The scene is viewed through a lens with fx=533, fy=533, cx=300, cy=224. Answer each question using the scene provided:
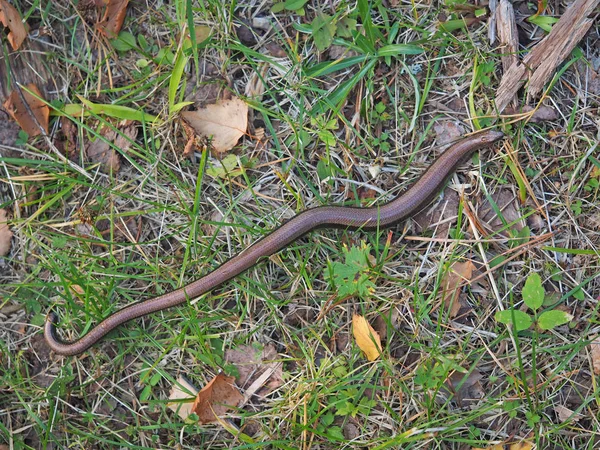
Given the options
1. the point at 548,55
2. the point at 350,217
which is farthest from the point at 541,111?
the point at 350,217

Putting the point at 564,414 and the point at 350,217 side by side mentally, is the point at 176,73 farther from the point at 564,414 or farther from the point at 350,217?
the point at 564,414

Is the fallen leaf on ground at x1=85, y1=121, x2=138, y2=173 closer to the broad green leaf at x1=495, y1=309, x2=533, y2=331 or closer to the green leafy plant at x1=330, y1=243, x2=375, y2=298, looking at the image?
the green leafy plant at x1=330, y1=243, x2=375, y2=298

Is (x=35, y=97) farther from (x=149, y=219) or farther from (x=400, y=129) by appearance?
(x=400, y=129)

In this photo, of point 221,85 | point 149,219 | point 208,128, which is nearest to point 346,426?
point 149,219

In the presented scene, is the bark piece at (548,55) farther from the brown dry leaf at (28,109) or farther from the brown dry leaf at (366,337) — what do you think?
the brown dry leaf at (28,109)

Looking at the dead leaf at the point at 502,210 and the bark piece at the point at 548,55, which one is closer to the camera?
the bark piece at the point at 548,55

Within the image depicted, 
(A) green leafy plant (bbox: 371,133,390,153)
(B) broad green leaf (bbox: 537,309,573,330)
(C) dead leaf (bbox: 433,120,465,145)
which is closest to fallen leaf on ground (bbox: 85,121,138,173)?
(A) green leafy plant (bbox: 371,133,390,153)

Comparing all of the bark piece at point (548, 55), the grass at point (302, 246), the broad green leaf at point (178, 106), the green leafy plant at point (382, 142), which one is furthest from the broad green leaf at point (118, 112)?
the bark piece at point (548, 55)
